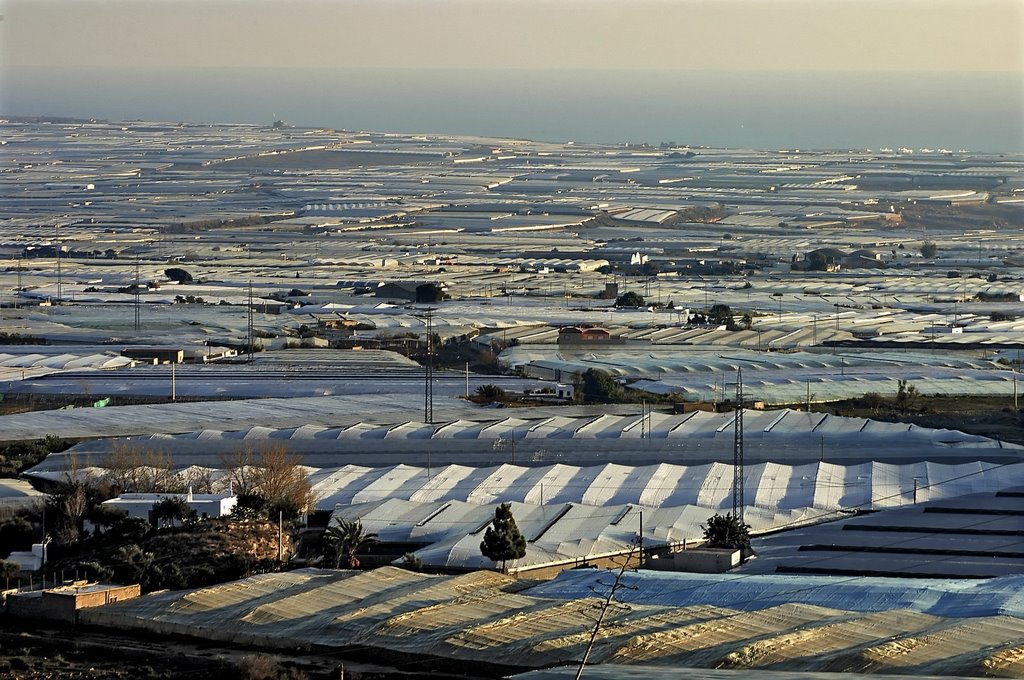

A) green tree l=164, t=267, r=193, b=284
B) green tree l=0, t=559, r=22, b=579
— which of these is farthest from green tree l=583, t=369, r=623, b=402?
green tree l=164, t=267, r=193, b=284

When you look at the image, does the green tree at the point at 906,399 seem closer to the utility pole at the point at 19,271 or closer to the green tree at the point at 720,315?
the green tree at the point at 720,315

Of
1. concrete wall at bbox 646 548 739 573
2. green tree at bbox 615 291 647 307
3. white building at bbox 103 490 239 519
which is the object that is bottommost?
concrete wall at bbox 646 548 739 573

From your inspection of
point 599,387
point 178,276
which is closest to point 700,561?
point 599,387

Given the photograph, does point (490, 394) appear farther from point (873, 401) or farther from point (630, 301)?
point (630, 301)

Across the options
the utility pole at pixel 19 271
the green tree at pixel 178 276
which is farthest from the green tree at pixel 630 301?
the utility pole at pixel 19 271

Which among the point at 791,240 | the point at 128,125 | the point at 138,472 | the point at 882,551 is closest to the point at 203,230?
the point at 791,240

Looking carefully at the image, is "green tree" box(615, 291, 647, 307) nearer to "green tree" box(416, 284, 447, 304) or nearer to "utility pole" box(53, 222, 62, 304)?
"green tree" box(416, 284, 447, 304)
